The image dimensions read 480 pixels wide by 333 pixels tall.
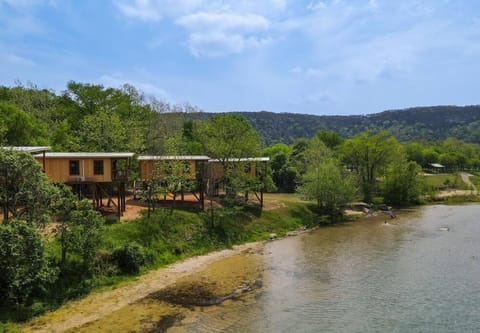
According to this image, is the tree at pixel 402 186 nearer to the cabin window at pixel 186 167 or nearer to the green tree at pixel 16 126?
the cabin window at pixel 186 167

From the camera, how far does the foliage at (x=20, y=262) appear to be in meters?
22.2

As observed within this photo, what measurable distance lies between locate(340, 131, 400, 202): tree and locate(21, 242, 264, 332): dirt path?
54376 mm

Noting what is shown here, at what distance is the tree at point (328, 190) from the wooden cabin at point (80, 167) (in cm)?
2964

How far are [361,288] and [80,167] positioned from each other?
2667 centimetres

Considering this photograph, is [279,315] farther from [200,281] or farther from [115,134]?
[115,134]

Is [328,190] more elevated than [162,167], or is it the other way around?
[162,167]

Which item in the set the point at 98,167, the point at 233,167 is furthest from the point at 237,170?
the point at 98,167

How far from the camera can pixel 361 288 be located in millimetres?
28703

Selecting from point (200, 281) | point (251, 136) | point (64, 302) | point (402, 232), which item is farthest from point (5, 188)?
point (402, 232)

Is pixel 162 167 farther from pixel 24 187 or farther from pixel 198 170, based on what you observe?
pixel 24 187

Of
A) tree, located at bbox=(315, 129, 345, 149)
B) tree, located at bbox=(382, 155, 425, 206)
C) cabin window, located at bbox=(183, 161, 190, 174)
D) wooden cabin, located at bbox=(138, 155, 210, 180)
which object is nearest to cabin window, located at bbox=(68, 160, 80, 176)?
wooden cabin, located at bbox=(138, 155, 210, 180)

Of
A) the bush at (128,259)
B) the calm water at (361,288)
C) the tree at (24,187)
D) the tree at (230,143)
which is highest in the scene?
the tree at (230,143)

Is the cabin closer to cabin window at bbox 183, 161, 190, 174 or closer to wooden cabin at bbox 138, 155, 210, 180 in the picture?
wooden cabin at bbox 138, 155, 210, 180

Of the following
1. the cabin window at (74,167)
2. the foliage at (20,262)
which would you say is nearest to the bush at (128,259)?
the foliage at (20,262)
